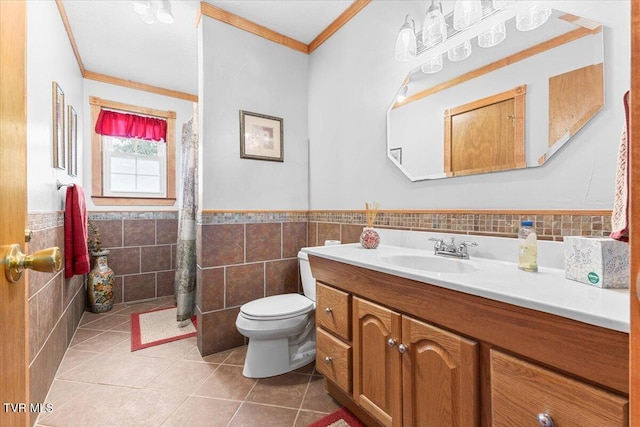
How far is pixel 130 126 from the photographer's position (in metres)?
3.28

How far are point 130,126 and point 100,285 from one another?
1813 millimetres

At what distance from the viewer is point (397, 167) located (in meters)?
1.76

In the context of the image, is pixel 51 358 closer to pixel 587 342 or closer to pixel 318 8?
pixel 587 342

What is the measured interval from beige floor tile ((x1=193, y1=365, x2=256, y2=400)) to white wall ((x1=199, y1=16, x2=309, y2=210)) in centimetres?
115

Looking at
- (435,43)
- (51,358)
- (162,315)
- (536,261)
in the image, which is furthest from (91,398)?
(435,43)

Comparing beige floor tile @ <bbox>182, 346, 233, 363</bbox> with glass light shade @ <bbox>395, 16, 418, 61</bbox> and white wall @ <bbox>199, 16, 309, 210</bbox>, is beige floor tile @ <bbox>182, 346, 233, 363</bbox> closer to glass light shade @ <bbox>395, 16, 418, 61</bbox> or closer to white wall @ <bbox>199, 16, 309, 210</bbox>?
white wall @ <bbox>199, 16, 309, 210</bbox>

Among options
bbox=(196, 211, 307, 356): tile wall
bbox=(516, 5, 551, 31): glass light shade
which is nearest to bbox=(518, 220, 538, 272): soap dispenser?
bbox=(516, 5, 551, 31): glass light shade

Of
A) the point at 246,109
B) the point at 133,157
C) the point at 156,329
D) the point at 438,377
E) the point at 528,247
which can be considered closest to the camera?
the point at 438,377

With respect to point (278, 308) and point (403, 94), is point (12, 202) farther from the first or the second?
point (403, 94)

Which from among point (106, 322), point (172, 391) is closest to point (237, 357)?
point (172, 391)

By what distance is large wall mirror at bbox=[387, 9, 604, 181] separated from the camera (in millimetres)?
1063

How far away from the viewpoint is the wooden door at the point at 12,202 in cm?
52

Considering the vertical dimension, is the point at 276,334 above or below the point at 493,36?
below

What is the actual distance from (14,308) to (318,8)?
7.88 ft
